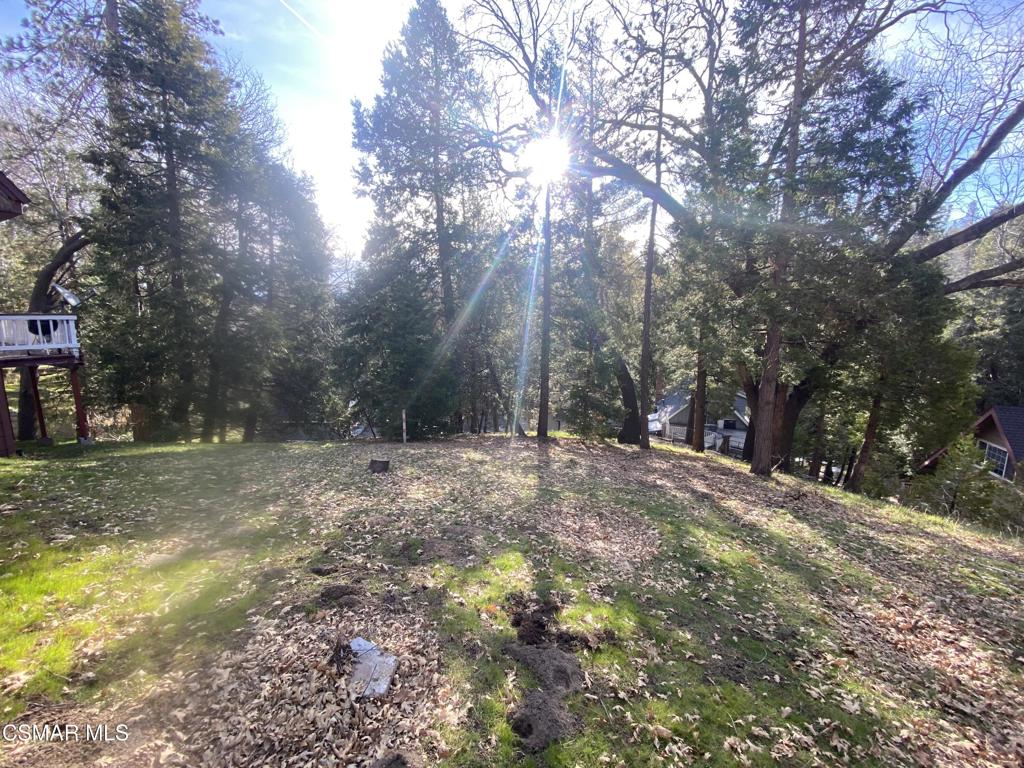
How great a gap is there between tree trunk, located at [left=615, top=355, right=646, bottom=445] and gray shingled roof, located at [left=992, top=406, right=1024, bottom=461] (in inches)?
562

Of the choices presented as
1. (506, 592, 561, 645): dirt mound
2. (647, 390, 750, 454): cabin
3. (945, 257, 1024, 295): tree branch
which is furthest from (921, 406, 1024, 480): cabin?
(506, 592, 561, 645): dirt mound

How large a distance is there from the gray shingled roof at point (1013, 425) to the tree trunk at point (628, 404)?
14.3m

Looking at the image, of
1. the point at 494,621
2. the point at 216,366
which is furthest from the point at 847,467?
the point at 216,366

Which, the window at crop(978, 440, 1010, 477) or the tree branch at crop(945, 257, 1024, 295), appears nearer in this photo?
the tree branch at crop(945, 257, 1024, 295)

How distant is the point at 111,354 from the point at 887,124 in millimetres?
22273

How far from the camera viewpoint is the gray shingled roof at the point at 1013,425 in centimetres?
1596

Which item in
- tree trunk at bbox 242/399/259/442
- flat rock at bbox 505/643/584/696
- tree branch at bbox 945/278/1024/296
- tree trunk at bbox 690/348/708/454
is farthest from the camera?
tree trunk at bbox 690/348/708/454

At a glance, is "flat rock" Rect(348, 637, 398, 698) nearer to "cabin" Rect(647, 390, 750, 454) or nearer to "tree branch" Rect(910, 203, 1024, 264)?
"tree branch" Rect(910, 203, 1024, 264)

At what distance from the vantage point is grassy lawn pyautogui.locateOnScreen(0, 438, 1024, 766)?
2641 mm

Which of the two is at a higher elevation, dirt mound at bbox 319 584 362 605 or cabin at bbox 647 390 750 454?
dirt mound at bbox 319 584 362 605

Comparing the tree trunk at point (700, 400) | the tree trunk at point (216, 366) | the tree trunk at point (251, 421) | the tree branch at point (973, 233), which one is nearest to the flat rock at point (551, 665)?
the tree branch at point (973, 233)

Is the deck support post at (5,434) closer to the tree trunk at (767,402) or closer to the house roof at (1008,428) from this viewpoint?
the tree trunk at (767,402)

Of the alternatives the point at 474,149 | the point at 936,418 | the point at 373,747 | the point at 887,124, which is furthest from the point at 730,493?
the point at 936,418

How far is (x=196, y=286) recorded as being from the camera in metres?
14.2
